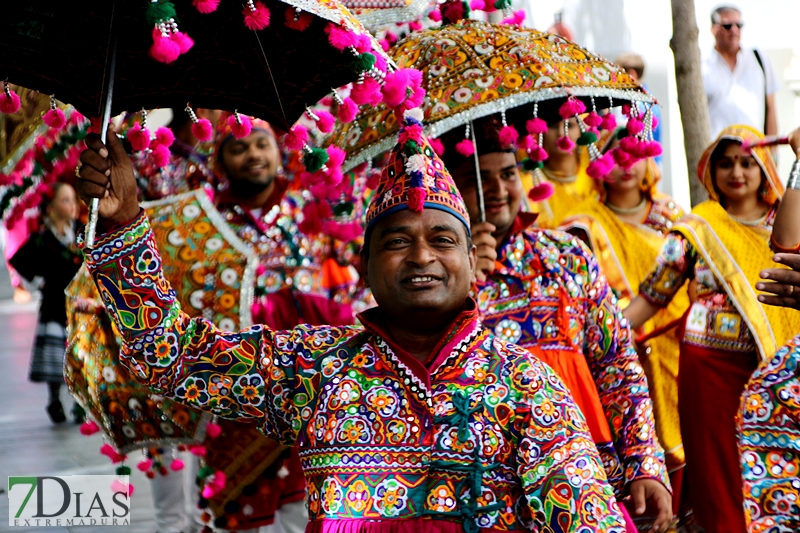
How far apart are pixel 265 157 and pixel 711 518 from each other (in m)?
2.64

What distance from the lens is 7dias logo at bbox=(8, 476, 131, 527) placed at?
589 centimetres

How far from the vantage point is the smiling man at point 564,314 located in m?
3.73

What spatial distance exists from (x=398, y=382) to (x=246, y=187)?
8.53ft

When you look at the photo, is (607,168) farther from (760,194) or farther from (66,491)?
(66,491)

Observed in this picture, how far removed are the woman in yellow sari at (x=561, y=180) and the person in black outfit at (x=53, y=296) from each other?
12.2ft

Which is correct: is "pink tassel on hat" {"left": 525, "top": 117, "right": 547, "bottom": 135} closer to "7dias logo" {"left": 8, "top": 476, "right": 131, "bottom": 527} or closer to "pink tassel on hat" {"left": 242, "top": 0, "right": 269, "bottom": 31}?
"pink tassel on hat" {"left": 242, "top": 0, "right": 269, "bottom": 31}

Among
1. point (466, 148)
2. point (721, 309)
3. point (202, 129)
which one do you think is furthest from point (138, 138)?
point (721, 309)

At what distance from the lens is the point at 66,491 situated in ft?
19.7

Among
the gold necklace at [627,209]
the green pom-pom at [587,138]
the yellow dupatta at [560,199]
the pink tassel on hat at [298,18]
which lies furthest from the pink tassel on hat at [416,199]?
the gold necklace at [627,209]

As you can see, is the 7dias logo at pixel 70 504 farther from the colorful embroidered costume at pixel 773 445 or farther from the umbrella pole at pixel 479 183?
the colorful embroidered costume at pixel 773 445

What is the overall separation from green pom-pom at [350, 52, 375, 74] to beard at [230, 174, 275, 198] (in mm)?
2439

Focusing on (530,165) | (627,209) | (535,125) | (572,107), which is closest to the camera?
(572,107)

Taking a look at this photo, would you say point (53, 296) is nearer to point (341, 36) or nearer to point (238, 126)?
point (238, 126)

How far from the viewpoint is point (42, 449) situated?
8016 millimetres
